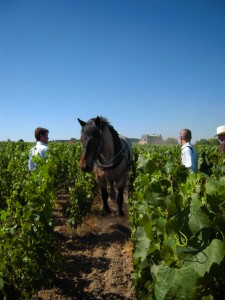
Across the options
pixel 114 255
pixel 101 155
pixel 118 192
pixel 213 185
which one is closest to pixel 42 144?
pixel 101 155

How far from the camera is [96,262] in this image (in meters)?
4.44

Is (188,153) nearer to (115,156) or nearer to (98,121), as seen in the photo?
(115,156)

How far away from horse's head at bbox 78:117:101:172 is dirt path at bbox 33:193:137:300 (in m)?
1.31

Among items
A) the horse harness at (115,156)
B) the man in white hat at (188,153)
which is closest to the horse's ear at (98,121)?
the horse harness at (115,156)

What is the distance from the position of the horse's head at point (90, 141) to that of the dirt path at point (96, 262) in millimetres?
1313

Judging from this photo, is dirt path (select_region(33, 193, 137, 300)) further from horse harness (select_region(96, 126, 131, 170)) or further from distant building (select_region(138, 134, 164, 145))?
distant building (select_region(138, 134, 164, 145))

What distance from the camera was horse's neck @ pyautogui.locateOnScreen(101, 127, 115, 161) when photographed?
6184 mm

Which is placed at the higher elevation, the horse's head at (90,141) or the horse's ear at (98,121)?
the horse's ear at (98,121)

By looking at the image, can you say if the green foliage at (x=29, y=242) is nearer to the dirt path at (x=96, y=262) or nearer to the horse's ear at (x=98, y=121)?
the dirt path at (x=96, y=262)

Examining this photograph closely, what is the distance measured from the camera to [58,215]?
23.9 ft

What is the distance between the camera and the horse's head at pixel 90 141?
5.54m

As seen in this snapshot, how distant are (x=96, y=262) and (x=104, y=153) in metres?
2.47

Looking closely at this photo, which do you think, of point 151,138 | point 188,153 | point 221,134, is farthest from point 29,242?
point 151,138

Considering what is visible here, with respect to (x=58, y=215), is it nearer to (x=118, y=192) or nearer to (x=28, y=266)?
(x=118, y=192)
